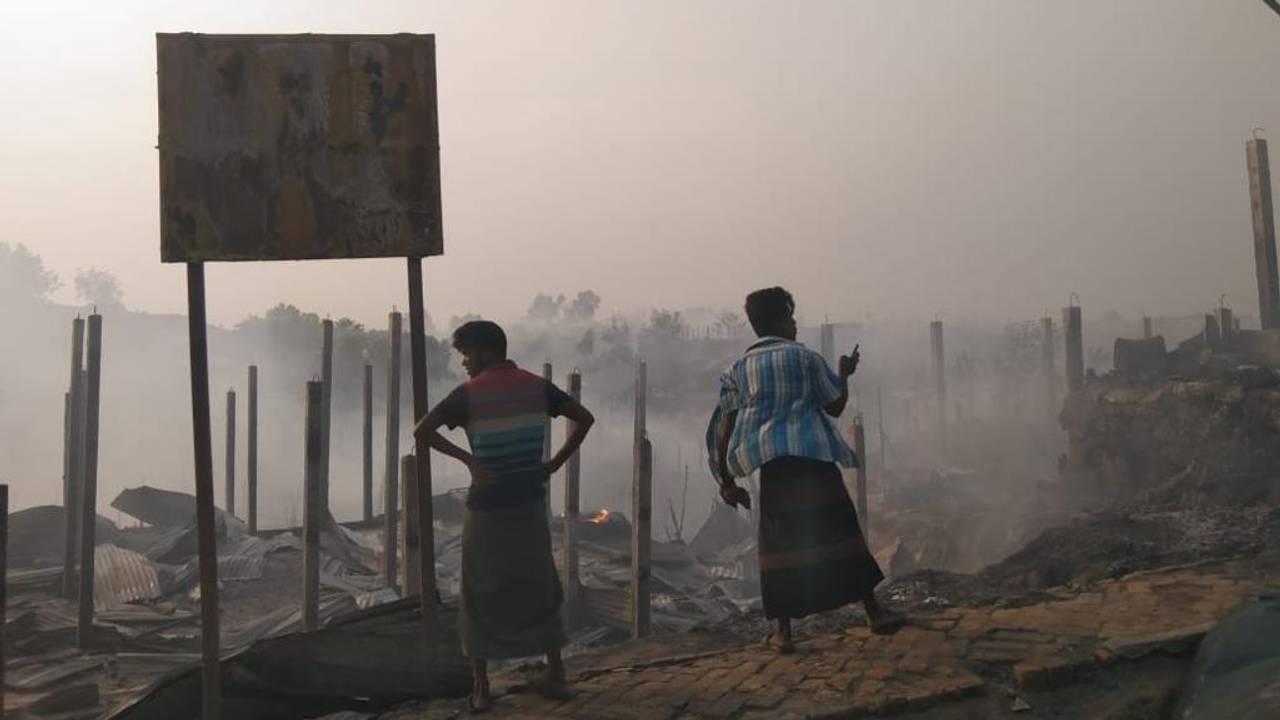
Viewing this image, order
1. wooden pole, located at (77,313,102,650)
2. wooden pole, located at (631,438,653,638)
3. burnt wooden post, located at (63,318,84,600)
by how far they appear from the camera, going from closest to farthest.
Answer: wooden pole, located at (77,313,102,650) → wooden pole, located at (631,438,653,638) → burnt wooden post, located at (63,318,84,600)

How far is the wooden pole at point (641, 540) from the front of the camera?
9281mm

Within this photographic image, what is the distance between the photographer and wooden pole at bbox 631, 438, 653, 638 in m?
9.28

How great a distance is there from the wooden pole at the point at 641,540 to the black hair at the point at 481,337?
18.3ft

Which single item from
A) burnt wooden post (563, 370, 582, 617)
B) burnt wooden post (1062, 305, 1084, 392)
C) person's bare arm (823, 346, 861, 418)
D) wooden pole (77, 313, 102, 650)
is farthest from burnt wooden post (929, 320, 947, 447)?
person's bare arm (823, 346, 861, 418)

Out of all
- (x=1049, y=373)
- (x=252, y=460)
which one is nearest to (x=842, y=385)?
(x=252, y=460)

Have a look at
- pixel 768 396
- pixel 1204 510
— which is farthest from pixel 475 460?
pixel 1204 510

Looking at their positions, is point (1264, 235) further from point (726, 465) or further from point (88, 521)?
point (88, 521)

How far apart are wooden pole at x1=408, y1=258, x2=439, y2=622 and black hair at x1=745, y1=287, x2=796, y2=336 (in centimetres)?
141

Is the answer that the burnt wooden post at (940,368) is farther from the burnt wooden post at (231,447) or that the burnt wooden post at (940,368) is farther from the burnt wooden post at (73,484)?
the burnt wooden post at (73,484)

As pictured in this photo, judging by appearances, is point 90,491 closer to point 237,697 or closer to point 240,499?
point 237,697

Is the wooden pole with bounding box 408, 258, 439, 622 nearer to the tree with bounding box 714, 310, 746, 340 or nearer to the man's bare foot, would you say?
the man's bare foot

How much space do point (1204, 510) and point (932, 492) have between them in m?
9.56

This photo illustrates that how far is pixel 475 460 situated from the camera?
3.62 metres

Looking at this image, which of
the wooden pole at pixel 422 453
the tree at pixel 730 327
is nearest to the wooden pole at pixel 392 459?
the wooden pole at pixel 422 453
